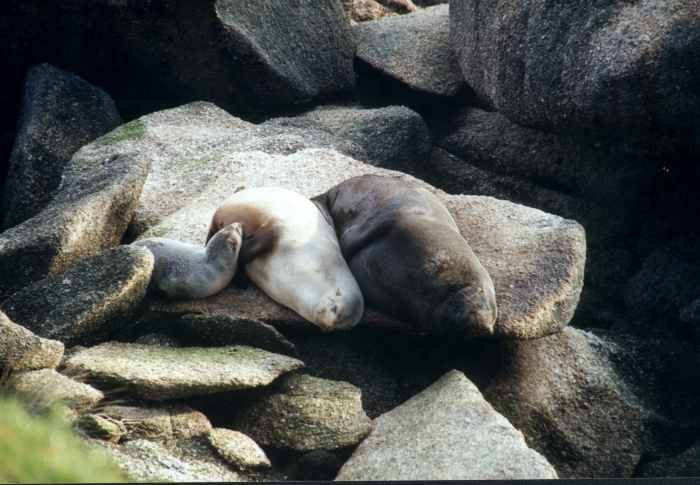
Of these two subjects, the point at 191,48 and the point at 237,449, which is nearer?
the point at 237,449

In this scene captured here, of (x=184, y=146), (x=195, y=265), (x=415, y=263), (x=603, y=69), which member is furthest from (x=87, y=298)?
(x=603, y=69)

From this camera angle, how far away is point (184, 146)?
18.1 ft

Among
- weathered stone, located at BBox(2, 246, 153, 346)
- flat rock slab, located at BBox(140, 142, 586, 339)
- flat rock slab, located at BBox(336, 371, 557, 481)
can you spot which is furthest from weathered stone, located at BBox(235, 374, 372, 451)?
weathered stone, located at BBox(2, 246, 153, 346)

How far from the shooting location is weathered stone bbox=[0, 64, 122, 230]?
199 inches

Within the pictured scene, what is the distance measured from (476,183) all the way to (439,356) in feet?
8.65

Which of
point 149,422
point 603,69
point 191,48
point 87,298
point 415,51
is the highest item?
point 603,69

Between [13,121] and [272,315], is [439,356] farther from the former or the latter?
[13,121]

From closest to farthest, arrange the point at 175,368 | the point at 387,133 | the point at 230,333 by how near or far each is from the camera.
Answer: the point at 175,368 < the point at 230,333 < the point at 387,133

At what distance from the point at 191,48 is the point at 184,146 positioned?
99cm

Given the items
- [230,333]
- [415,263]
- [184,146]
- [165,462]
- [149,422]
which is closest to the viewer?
[165,462]

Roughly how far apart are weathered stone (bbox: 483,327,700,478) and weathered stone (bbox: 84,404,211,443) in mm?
1570

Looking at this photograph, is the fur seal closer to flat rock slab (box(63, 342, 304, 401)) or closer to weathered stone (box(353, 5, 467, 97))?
flat rock slab (box(63, 342, 304, 401))

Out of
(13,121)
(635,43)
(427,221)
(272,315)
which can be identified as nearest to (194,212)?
(272,315)

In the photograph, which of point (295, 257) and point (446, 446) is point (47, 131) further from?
point (446, 446)
